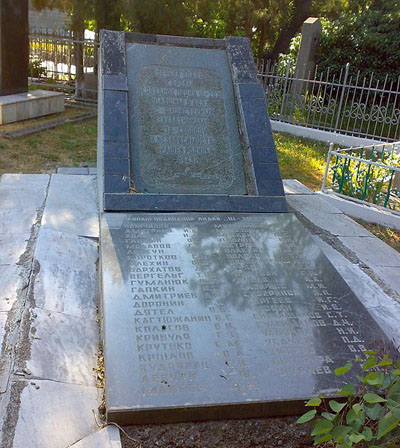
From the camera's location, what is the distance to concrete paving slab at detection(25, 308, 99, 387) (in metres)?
2.40

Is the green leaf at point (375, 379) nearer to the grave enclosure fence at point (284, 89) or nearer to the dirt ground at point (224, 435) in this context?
the dirt ground at point (224, 435)

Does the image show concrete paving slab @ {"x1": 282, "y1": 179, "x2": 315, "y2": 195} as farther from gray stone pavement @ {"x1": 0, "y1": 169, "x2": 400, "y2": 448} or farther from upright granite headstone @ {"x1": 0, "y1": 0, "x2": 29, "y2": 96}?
upright granite headstone @ {"x1": 0, "y1": 0, "x2": 29, "y2": 96}

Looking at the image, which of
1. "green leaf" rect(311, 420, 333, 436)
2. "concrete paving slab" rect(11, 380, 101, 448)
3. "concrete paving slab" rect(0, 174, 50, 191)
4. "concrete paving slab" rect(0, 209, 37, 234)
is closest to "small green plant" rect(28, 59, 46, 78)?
"concrete paving slab" rect(0, 174, 50, 191)

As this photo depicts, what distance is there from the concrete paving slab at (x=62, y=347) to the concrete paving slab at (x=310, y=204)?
2727mm

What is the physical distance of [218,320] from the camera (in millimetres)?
2594

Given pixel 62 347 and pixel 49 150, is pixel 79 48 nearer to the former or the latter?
pixel 49 150

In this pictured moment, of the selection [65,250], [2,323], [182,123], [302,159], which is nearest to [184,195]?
[182,123]

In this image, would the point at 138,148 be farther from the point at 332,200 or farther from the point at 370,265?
the point at 332,200

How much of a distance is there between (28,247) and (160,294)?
1.37 m

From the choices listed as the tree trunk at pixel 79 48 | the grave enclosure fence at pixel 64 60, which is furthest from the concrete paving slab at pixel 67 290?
the tree trunk at pixel 79 48

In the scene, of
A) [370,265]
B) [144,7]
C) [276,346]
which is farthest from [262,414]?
[144,7]

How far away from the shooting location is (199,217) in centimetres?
356

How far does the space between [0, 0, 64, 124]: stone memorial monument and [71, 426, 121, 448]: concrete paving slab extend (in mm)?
7059

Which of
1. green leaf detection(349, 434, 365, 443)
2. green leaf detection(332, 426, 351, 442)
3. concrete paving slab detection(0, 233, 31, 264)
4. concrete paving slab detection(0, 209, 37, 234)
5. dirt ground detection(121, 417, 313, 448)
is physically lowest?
dirt ground detection(121, 417, 313, 448)
